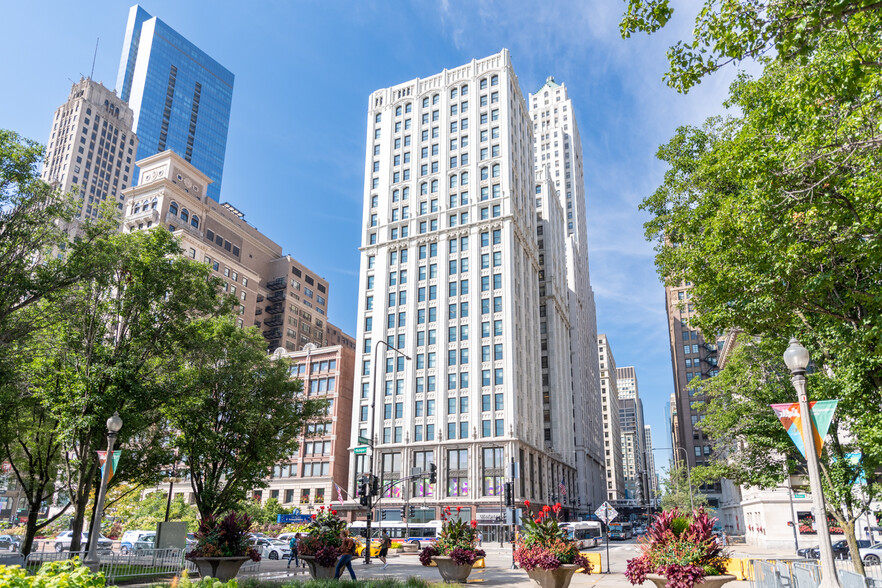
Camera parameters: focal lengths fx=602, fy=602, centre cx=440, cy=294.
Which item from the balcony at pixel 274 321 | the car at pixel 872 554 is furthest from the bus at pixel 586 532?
the balcony at pixel 274 321

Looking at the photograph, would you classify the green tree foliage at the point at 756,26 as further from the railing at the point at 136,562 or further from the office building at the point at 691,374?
the office building at the point at 691,374

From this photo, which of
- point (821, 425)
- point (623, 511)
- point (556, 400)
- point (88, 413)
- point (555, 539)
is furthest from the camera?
point (623, 511)

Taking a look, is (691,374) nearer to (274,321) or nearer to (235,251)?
(274,321)

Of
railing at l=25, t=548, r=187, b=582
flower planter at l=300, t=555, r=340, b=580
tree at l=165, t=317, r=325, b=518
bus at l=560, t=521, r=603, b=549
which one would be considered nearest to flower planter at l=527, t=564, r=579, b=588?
flower planter at l=300, t=555, r=340, b=580

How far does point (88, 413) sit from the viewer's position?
26.8 meters

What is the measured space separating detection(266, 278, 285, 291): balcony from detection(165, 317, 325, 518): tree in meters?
78.6

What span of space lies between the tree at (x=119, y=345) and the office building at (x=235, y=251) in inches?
2678

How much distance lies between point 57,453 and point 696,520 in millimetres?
34441

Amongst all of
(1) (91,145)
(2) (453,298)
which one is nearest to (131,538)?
(2) (453,298)

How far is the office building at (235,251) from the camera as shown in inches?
3976

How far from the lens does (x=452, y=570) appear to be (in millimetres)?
22922

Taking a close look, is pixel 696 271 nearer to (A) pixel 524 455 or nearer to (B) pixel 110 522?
(A) pixel 524 455

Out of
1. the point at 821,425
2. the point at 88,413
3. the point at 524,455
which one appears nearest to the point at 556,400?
the point at 524,455

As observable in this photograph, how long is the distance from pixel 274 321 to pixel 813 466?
Answer: 108334 mm
